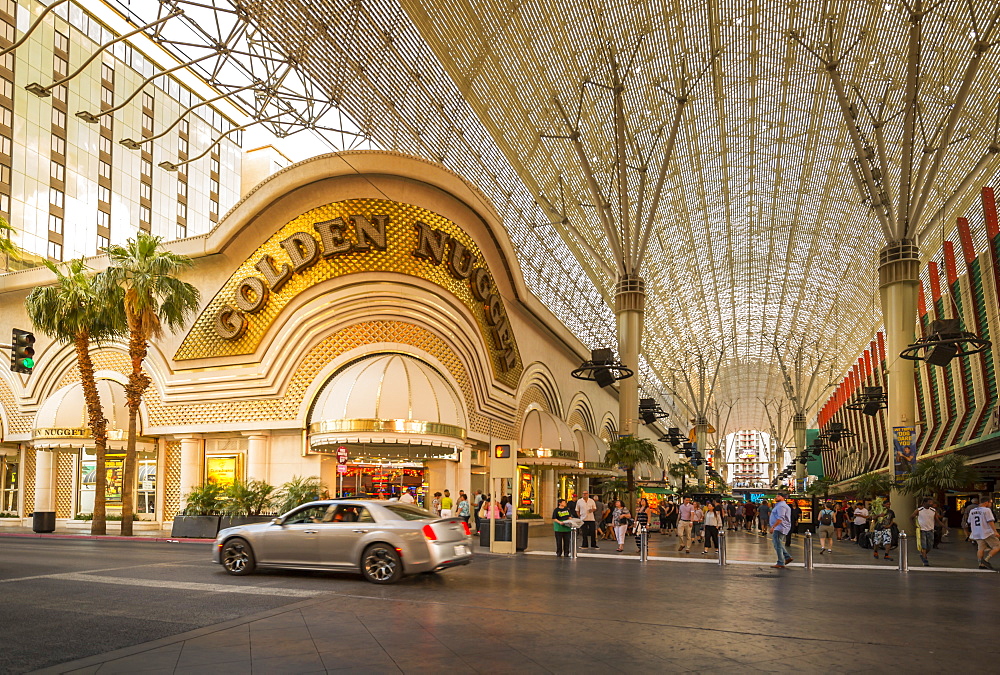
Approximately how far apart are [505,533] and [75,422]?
64.5 ft

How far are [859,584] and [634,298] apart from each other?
83.6 ft

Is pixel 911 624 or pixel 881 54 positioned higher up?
pixel 881 54

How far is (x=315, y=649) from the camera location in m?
9.07

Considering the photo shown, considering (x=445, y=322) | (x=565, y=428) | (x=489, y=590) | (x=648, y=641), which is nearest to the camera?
(x=648, y=641)

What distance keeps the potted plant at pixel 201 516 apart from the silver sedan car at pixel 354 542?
12680 mm

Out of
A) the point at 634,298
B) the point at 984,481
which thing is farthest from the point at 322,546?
the point at 984,481

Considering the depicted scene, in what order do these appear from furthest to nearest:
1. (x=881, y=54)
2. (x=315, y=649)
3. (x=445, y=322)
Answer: (x=881, y=54), (x=445, y=322), (x=315, y=649)

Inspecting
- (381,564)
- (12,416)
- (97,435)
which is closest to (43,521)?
(97,435)

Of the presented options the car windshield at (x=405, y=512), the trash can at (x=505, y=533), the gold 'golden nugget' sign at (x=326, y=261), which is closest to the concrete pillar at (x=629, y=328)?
the gold 'golden nugget' sign at (x=326, y=261)

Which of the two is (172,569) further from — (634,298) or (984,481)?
(984,481)

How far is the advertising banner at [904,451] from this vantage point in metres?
33.8

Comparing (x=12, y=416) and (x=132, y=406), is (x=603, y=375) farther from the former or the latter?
(x=12, y=416)

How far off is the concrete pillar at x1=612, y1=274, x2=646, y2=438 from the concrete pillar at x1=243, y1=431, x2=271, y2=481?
1732 centimetres

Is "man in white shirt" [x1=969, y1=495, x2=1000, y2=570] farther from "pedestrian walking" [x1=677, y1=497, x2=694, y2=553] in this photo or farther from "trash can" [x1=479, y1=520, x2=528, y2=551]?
"trash can" [x1=479, y1=520, x2=528, y2=551]
